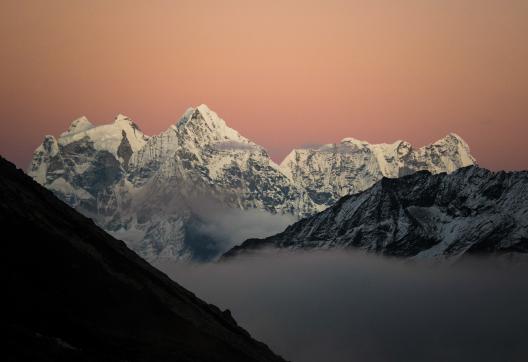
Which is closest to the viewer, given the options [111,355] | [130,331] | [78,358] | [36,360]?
[36,360]

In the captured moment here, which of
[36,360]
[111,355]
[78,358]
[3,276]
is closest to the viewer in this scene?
[36,360]

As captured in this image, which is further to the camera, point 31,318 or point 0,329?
point 31,318

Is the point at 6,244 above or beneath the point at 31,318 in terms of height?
above

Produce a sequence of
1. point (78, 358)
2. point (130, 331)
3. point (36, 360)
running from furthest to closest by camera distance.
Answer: point (130, 331), point (78, 358), point (36, 360)

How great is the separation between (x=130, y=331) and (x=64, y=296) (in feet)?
46.0

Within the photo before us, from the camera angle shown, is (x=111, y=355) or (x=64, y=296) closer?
(x=111, y=355)

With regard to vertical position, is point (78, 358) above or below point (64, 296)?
below

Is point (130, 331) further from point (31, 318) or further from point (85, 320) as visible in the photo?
point (31, 318)

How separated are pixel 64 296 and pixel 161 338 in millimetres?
20591

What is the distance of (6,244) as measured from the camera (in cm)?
19512

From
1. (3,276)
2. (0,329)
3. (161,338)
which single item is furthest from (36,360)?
(161,338)

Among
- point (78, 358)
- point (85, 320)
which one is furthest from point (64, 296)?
point (78, 358)

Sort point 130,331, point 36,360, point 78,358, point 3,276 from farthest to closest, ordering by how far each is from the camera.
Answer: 1. point 130,331
2. point 3,276
3. point 78,358
4. point 36,360

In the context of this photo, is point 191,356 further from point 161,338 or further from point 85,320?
point 85,320
